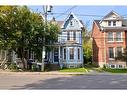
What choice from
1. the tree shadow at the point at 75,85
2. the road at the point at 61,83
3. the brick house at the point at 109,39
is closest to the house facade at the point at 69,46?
the brick house at the point at 109,39

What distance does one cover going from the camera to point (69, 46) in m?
24.4

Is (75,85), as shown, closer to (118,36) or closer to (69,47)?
(118,36)

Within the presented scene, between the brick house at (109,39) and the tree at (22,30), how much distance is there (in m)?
5.19

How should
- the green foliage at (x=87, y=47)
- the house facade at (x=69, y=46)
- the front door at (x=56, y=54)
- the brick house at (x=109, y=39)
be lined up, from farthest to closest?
1. the green foliage at (x=87, y=47)
2. the front door at (x=56, y=54)
3. the house facade at (x=69, y=46)
4. the brick house at (x=109, y=39)

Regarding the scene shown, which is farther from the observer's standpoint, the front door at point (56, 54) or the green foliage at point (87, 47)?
the green foliage at point (87, 47)

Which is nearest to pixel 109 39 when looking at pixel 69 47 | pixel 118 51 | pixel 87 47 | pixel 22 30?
pixel 118 51

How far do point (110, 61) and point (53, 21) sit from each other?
20.6 feet

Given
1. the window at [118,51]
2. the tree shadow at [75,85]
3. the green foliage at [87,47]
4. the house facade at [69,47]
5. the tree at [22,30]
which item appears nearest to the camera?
the tree shadow at [75,85]

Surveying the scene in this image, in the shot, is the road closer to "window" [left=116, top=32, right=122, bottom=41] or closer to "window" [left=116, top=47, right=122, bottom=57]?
"window" [left=116, top=47, right=122, bottom=57]

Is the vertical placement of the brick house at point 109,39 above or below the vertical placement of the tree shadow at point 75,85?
above

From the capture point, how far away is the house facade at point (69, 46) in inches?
943

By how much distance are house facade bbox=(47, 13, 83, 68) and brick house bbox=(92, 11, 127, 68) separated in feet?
3.93

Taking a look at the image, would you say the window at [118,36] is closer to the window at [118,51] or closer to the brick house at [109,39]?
the brick house at [109,39]
